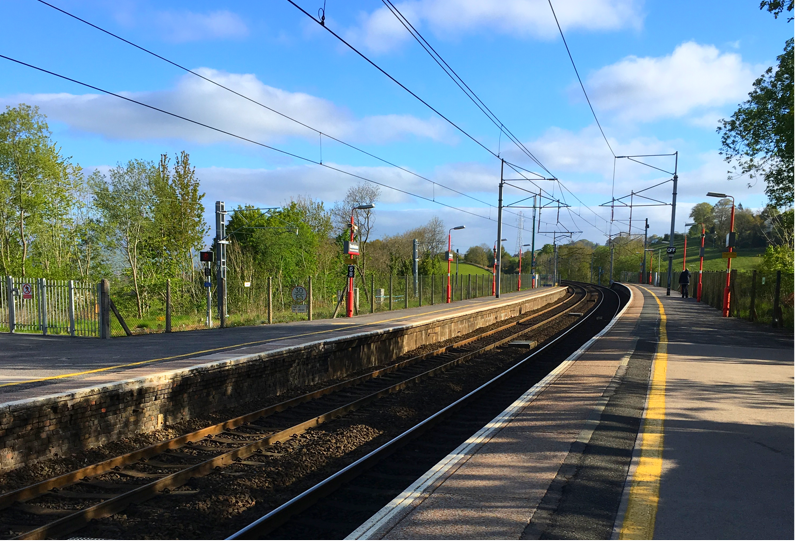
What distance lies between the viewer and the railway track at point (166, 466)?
5.21 m

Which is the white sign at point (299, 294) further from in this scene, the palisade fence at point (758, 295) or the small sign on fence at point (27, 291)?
the palisade fence at point (758, 295)

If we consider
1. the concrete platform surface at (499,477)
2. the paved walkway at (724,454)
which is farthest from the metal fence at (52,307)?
the paved walkway at (724,454)

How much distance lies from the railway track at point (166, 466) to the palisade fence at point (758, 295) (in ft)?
54.7

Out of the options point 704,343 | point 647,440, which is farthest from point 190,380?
point 704,343

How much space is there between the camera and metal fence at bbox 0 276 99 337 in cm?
1546

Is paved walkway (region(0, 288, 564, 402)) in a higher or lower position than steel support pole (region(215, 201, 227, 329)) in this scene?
lower

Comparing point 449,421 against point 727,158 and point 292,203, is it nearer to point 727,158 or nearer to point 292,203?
point 727,158

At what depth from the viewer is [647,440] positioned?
6457mm

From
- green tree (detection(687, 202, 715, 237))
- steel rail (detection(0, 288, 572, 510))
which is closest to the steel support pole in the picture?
steel rail (detection(0, 288, 572, 510))

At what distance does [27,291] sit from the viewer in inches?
635

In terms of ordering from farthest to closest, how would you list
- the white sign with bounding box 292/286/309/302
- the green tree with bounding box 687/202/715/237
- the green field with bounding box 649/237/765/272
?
1. the green tree with bounding box 687/202/715/237
2. the green field with bounding box 649/237/765/272
3. the white sign with bounding box 292/286/309/302

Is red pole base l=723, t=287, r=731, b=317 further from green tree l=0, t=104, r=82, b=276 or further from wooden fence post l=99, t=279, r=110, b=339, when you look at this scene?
green tree l=0, t=104, r=82, b=276

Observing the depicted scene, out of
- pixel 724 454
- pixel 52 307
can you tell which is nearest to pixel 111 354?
pixel 52 307

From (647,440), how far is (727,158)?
23.8m
